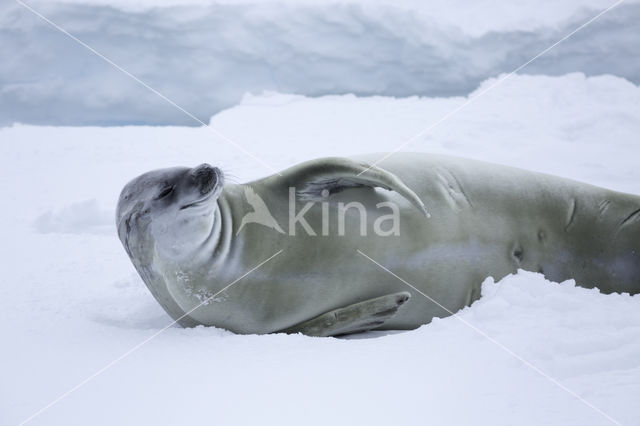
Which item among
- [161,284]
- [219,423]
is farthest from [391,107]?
[219,423]

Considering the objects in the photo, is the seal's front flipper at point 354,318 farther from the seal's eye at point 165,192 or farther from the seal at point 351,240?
the seal's eye at point 165,192

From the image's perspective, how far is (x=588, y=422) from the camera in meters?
1.33

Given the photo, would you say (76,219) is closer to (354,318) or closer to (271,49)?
(354,318)

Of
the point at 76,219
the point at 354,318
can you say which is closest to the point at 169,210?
the point at 354,318

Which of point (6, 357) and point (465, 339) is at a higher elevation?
point (465, 339)

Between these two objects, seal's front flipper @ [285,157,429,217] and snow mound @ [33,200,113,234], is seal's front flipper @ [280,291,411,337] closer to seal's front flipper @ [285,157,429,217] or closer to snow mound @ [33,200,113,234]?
seal's front flipper @ [285,157,429,217]

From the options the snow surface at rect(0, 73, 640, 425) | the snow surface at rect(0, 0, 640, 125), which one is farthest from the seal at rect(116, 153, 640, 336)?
the snow surface at rect(0, 0, 640, 125)

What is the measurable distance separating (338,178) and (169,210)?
1.97 ft

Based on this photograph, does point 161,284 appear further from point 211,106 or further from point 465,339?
point 211,106

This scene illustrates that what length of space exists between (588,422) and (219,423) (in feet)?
2.72

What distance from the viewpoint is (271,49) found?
10.4 m

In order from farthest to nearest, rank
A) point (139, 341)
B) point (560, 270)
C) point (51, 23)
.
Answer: point (51, 23)
point (560, 270)
point (139, 341)

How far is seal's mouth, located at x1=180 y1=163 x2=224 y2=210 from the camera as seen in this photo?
1.96 metres

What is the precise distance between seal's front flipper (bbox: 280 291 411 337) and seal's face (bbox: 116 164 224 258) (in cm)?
51
